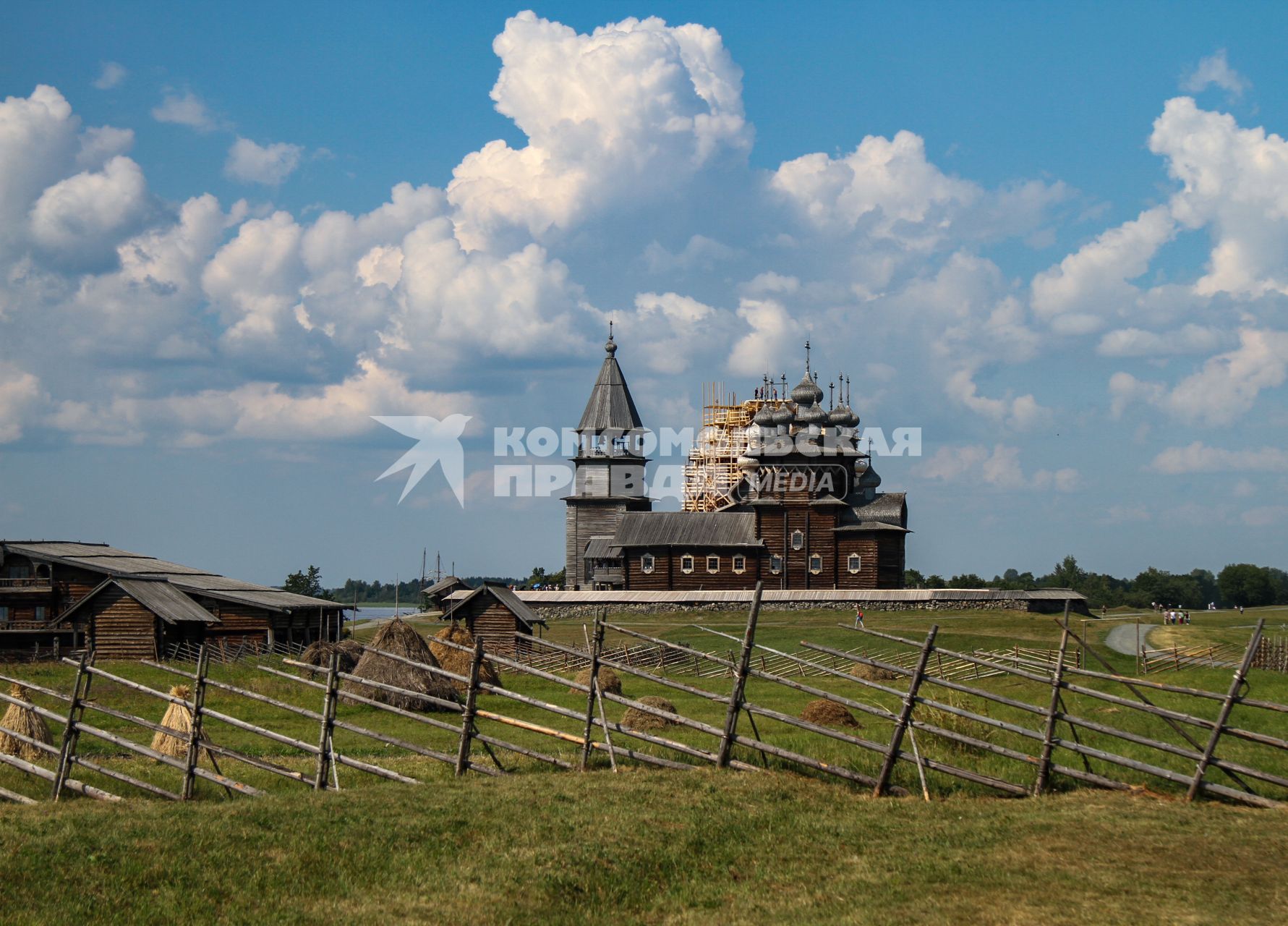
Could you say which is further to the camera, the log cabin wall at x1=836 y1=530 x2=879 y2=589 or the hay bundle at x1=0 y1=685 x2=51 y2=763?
the log cabin wall at x1=836 y1=530 x2=879 y2=589

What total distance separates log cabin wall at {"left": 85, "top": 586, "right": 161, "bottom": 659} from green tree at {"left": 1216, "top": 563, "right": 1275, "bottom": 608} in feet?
296

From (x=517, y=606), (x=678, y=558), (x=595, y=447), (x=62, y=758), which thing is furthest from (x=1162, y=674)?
(x=595, y=447)

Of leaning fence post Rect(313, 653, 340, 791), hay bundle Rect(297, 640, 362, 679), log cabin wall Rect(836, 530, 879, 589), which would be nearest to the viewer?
leaning fence post Rect(313, 653, 340, 791)

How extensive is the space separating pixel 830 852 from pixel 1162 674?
2608 centimetres

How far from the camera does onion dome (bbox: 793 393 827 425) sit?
70.1m

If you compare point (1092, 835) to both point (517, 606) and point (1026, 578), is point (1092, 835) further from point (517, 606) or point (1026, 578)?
point (1026, 578)

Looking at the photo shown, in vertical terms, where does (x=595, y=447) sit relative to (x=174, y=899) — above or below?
above

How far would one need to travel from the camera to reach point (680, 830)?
12.8 meters

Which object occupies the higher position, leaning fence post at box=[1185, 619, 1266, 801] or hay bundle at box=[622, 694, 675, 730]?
leaning fence post at box=[1185, 619, 1266, 801]

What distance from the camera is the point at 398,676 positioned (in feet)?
94.5

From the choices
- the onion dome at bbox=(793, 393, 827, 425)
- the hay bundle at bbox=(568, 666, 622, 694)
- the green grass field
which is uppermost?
the onion dome at bbox=(793, 393, 827, 425)

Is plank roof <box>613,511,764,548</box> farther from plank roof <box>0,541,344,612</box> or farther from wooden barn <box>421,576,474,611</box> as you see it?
plank roof <box>0,541,344,612</box>

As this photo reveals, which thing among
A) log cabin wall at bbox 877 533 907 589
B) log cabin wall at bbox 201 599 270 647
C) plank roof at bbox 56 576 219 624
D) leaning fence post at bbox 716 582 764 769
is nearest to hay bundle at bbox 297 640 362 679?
plank roof at bbox 56 576 219 624

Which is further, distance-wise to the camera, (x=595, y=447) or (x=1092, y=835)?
(x=595, y=447)
